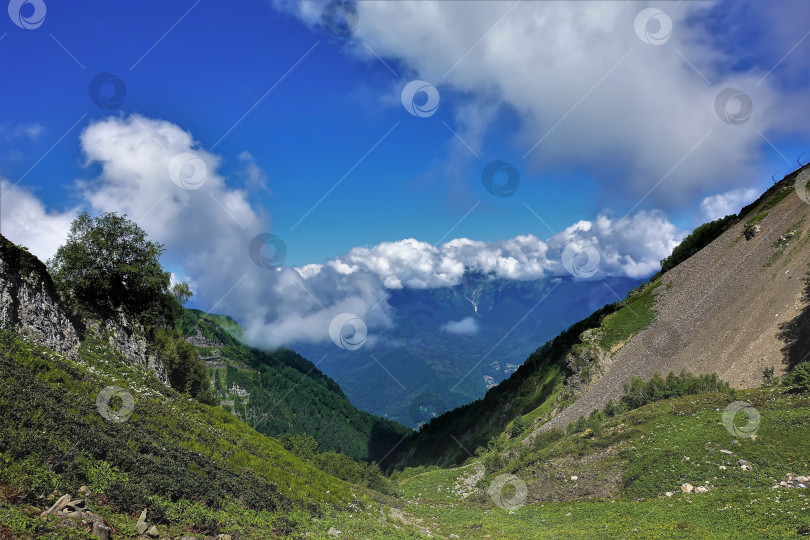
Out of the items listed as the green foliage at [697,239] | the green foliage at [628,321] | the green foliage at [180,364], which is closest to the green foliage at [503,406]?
the green foliage at [628,321]

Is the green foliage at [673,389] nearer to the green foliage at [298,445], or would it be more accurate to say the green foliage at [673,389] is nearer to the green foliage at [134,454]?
the green foliage at [298,445]

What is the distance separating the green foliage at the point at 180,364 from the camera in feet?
140

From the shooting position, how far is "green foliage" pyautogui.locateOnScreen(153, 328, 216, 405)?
42.6m

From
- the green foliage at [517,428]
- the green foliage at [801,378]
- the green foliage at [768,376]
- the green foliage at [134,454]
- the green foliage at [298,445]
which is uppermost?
the green foliage at [768,376]

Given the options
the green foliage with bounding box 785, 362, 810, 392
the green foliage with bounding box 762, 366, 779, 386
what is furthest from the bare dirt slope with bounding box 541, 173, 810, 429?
the green foliage with bounding box 785, 362, 810, 392

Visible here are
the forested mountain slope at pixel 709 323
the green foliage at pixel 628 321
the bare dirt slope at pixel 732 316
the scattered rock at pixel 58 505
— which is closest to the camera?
the scattered rock at pixel 58 505

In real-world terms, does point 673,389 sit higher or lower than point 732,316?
lower

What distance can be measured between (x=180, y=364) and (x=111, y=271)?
13.6 meters

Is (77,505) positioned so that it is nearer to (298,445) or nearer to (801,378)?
(298,445)

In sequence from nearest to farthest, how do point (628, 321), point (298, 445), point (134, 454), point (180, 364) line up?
point (134, 454)
point (298, 445)
point (180, 364)
point (628, 321)

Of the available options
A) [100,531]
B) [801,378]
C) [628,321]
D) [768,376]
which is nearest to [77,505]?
[100,531]

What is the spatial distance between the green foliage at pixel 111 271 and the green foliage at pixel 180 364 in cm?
254

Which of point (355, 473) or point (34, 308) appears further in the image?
point (355, 473)

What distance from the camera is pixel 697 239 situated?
10312 centimetres
